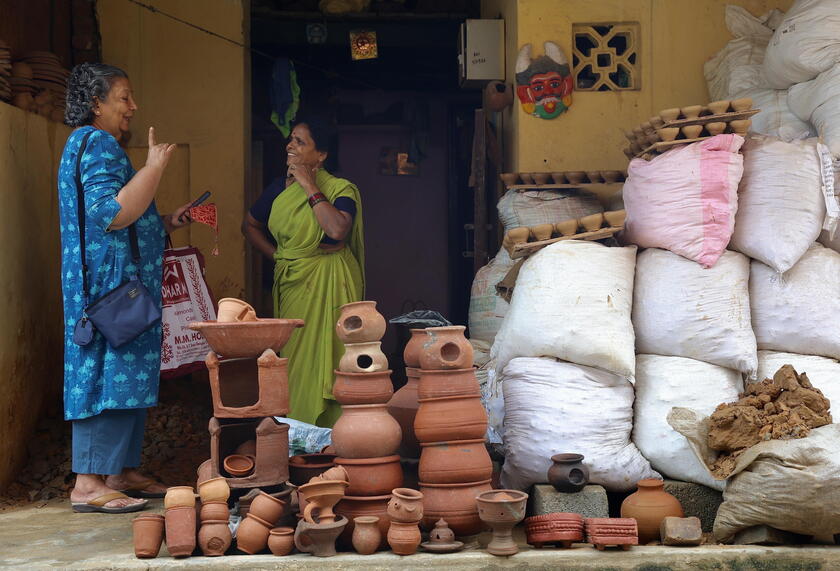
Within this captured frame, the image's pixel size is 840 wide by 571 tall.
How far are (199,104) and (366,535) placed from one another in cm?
390

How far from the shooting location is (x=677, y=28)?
20.8 ft

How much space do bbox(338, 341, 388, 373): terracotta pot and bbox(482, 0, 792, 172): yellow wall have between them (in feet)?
7.90

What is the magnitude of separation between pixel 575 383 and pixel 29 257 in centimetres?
281

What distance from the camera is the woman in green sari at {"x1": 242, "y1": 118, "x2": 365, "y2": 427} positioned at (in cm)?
551

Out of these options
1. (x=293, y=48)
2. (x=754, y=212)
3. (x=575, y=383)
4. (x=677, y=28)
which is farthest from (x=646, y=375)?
(x=293, y=48)

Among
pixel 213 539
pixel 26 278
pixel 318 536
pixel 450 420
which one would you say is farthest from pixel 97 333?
pixel 450 420

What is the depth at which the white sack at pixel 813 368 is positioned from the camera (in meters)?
4.51

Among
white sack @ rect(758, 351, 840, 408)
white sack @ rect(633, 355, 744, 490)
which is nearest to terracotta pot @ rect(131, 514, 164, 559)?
white sack @ rect(633, 355, 744, 490)

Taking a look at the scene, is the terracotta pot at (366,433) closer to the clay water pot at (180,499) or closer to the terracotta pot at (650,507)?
the clay water pot at (180,499)

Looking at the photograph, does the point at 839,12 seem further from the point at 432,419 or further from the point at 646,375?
the point at 432,419

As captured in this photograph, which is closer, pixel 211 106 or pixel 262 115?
pixel 211 106

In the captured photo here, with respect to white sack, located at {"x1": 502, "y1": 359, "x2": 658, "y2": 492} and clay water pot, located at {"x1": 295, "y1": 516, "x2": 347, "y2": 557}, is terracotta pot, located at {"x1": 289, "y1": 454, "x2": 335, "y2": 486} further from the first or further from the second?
white sack, located at {"x1": 502, "y1": 359, "x2": 658, "y2": 492}

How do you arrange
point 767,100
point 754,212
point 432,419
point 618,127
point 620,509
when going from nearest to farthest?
point 432,419
point 620,509
point 754,212
point 767,100
point 618,127

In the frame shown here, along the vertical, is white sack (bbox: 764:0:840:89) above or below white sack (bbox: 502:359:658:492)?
above
